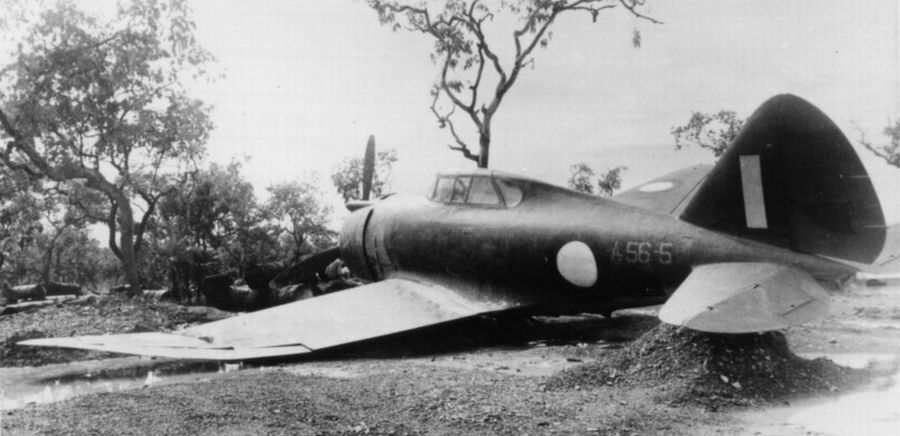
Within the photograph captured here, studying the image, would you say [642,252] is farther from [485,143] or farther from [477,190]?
[485,143]

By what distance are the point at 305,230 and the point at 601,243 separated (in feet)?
118

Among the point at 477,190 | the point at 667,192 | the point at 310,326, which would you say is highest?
the point at 477,190

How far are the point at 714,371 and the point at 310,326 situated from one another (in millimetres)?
4482

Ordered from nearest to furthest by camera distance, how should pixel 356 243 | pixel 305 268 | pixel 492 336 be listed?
pixel 492 336 → pixel 356 243 → pixel 305 268

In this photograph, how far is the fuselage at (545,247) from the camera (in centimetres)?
671

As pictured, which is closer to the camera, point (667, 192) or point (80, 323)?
point (667, 192)

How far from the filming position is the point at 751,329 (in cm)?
451

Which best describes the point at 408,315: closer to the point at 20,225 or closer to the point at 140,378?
the point at 140,378

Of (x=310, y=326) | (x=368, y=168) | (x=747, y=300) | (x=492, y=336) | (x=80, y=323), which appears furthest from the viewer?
(x=368, y=168)

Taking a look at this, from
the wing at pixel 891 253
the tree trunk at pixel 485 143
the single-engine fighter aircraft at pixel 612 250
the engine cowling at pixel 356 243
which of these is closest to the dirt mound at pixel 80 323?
the single-engine fighter aircraft at pixel 612 250

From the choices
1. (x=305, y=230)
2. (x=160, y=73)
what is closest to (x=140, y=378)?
(x=160, y=73)

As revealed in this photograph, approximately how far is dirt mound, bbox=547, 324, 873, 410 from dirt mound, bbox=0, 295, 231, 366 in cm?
571

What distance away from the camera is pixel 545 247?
804cm

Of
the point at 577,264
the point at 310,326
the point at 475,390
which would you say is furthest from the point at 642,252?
the point at 310,326
